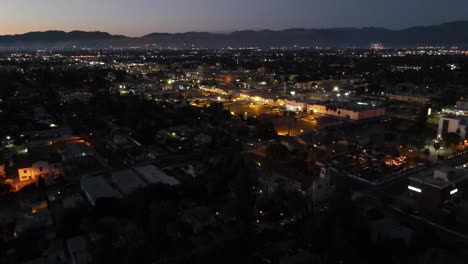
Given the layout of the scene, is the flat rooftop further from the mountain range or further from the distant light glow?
the mountain range

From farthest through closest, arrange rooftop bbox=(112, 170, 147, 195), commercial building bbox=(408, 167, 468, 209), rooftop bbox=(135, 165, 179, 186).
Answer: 1. rooftop bbox=(135, 165, 179, 186)
2. rooftop bbox=(112, 170, 147, 195)
3. commercial building bbox=(408, 167, 468, 209)

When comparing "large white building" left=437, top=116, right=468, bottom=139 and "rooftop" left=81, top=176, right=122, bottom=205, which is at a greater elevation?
"large white building" left=437, top=116, right=468, bottom=139

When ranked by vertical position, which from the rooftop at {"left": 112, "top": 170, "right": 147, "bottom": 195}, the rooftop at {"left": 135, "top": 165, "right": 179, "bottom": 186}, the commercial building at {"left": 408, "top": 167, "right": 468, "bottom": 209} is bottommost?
the rooftop at {"left": 112, "top": 170, "right": 147, "bottom": 195}

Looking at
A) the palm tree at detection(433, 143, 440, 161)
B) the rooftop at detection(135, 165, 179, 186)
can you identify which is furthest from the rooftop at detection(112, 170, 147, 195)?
the palm tree at detection(433, 143, 440, 161)

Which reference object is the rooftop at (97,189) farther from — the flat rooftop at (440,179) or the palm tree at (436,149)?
the palm tree at (436,149)

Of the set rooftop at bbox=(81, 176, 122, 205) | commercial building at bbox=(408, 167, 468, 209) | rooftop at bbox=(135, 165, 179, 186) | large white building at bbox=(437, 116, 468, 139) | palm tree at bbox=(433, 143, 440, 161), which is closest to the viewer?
commercial building at bbox=(408, 167, 468, 209)

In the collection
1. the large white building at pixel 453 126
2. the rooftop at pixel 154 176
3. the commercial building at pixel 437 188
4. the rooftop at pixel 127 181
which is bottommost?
the rooftop at pixel 127 181

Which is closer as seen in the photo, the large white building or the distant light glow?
the distant light glow

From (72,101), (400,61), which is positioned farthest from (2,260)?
(400,61)

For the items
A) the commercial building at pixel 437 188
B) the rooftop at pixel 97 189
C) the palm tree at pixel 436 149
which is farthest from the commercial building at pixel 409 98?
the rooftop at pixel 97 189
